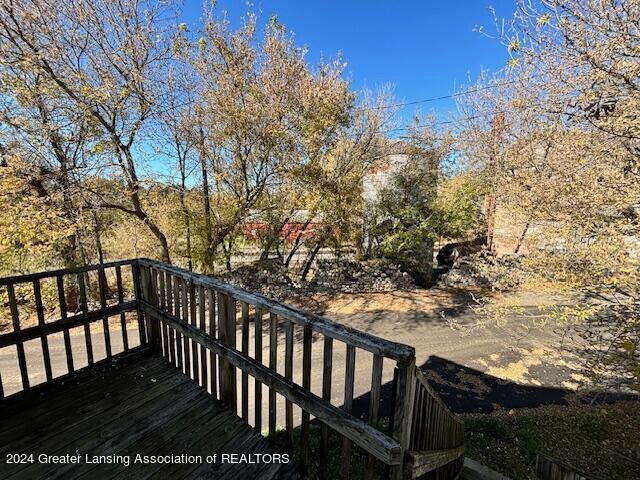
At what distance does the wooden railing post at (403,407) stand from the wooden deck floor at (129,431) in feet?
2.58

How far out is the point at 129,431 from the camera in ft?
6.71

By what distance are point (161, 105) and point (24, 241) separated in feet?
13.4

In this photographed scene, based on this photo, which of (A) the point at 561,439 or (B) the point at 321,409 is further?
(A) the point at 561,439

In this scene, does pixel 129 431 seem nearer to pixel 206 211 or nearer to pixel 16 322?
pixel 16 322

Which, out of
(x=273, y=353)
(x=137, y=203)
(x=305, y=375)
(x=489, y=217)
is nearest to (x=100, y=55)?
(x=137, y=203)

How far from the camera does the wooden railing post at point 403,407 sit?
4.31 feet

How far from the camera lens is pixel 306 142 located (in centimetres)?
822

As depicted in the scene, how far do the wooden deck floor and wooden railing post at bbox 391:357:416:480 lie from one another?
2.58ft

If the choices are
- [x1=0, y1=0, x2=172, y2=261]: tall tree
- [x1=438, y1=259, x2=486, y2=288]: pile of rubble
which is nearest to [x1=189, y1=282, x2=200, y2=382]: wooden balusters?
[x1=0, y1=0, x2=172, y2=261]: tall tree

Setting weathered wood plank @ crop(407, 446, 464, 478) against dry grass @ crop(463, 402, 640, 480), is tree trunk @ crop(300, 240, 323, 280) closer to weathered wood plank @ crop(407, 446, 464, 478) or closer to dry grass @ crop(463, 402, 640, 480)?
dry grass @ crop(463, 402, 640, 480)

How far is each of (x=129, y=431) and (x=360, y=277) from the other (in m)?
9.64

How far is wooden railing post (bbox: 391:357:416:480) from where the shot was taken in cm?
131

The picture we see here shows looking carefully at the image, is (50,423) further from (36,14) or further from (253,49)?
(253,49)

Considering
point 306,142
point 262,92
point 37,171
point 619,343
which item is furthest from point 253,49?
point 619,343
